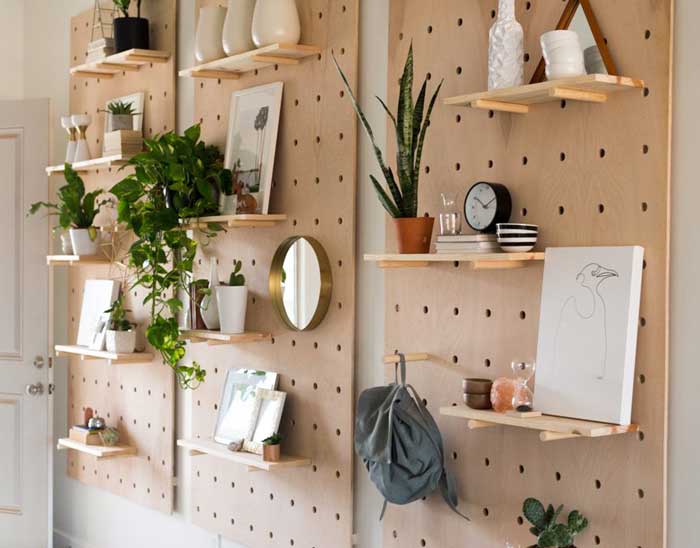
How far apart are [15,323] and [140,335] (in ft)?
2.94

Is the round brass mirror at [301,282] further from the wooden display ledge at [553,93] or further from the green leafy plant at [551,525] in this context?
the green leafy plant at [551,525]

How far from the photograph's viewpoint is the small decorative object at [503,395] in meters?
2.17

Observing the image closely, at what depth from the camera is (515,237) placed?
216 cm

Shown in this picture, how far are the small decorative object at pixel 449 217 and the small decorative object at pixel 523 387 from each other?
35 centimetres

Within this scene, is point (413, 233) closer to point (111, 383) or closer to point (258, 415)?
point (258, 415)

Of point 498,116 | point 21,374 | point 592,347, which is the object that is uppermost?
point 498,116

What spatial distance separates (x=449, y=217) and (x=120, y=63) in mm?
1949

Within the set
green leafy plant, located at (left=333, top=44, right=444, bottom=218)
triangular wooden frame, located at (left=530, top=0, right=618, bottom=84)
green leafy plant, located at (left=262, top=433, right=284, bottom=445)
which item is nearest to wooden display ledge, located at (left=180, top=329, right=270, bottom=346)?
green leafy plant, located at (left=262, top=433, right=284, bottom=445)

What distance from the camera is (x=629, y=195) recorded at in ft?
6.70

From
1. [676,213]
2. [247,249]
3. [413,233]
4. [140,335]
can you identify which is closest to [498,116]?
[413,233]

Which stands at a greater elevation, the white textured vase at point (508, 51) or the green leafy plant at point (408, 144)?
the white textured vase at point (508, 51)

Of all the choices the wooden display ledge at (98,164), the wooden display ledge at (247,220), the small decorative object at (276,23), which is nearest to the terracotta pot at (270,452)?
the wooden display ledge at (247,220)

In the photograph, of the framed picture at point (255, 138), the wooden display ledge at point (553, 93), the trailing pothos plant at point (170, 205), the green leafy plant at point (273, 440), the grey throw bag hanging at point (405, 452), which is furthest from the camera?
the trailing pothos plant at point (170, 205)

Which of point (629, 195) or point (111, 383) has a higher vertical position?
point (629, 195)
